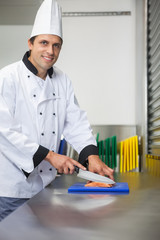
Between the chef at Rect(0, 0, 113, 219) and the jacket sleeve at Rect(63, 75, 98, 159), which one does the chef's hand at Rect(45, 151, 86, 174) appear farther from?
the jacket sleeve at Rect(63, 75, 98, 159)

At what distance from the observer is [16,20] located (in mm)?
3070

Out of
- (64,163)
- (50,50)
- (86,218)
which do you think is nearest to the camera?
(86,218)

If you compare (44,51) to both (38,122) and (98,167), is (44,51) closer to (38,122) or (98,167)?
(38,122)

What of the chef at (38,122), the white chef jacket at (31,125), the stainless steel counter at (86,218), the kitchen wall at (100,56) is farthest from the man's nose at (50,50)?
the kitchen wall at (100,56)

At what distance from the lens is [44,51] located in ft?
4.84

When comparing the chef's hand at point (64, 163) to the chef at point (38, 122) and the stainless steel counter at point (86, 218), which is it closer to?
the chef at point (38, 122)

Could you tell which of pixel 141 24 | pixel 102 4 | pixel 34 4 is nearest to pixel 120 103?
pixel 141 24

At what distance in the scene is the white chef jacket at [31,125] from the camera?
130 centimetres

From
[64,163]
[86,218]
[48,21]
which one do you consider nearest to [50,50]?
[48,21]

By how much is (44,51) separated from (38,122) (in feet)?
1.09

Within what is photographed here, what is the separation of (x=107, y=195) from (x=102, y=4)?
7.96 feet

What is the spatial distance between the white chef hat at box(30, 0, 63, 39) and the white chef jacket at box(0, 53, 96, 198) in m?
0.16

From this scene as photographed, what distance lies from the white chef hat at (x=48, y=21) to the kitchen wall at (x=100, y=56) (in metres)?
1.38

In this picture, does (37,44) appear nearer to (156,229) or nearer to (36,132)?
(36,132)
